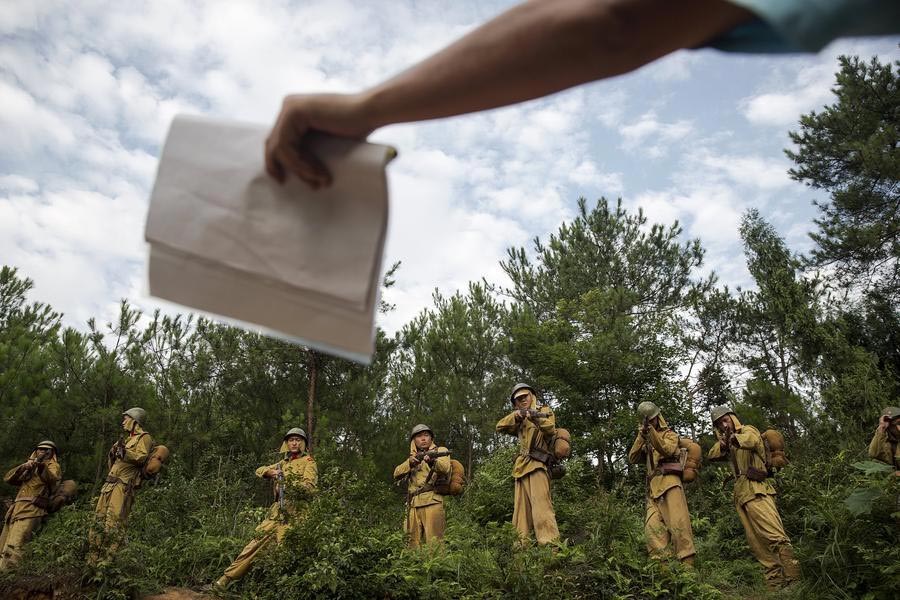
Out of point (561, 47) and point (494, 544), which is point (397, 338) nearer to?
point (494, 544)

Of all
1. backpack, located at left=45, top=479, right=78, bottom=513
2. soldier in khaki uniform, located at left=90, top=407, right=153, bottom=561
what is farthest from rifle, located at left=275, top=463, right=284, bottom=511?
backpack, located at left=45, top=479, right=78, bottom=513

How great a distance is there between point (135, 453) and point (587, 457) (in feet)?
30.3

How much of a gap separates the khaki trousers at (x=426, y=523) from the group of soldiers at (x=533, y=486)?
0.5 inches

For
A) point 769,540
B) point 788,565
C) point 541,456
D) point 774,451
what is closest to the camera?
point 788,565

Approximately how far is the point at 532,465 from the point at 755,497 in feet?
9.81

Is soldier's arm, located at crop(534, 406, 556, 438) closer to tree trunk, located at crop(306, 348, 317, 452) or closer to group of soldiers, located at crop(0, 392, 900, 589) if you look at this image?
group of soldiers, located at crop(0, 392, 900, 589)

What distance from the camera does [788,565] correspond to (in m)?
7.61

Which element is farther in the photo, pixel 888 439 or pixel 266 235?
pixel 888 439

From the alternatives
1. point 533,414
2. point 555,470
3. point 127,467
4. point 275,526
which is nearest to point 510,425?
point 533,414

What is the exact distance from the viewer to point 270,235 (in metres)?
0.88

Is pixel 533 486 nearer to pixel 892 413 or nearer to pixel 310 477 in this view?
pixel 310 477

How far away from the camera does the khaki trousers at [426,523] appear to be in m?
8.74

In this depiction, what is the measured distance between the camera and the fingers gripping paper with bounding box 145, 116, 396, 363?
837 mm

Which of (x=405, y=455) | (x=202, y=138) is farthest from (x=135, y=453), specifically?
(x=202, y=138)
